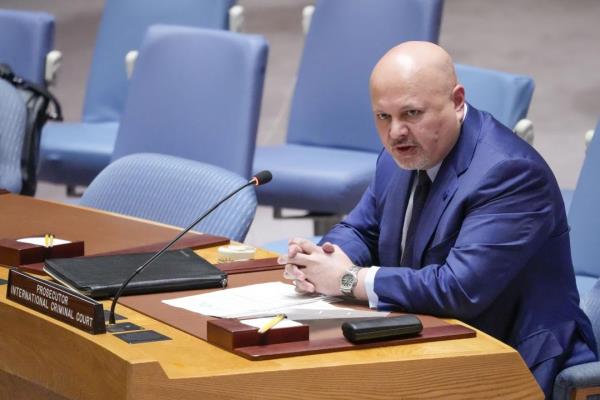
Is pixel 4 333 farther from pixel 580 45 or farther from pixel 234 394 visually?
pixel 580 45

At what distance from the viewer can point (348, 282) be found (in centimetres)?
251

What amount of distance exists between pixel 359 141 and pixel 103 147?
0.96m

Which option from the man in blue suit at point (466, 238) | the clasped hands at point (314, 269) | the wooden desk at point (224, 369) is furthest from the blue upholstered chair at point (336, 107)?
the wooden desk at point (224, 369)

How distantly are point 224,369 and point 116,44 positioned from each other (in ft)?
11.8

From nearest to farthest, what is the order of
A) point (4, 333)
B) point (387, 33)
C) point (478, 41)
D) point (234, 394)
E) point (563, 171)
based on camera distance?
point (234, 394), point (4, 333), point (387, 33), point (563, 171), point (478, 41)

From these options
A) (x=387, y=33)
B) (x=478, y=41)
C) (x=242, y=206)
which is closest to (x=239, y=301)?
(x=242, y=206)

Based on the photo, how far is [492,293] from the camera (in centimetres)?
249

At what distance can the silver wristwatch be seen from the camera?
2504 mm

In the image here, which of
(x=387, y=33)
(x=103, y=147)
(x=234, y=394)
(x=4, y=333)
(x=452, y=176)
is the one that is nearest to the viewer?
(x=234, y=394)

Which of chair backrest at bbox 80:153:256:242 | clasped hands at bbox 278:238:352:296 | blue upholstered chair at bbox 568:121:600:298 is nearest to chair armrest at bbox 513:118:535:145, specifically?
blue upholstered chair at bbox 568:121:600:298

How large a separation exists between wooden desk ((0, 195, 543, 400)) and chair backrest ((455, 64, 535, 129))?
1722 millimetres

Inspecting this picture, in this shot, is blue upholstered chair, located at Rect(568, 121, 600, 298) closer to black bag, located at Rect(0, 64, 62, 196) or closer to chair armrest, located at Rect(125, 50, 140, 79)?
black bag, located at Rect(0, 64, 62, 196)

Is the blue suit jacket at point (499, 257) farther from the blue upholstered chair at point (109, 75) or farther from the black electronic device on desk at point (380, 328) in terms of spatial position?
the blue upholstered chair at point (109, 75)

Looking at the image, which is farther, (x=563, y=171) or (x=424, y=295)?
(x=563, y=171)
